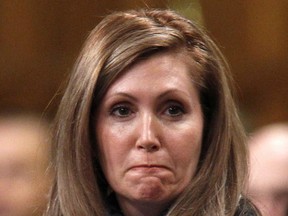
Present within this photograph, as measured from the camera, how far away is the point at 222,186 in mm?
1789

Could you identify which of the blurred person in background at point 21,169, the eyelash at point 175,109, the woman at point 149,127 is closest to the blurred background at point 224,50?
the blurred person in background at point 21,169

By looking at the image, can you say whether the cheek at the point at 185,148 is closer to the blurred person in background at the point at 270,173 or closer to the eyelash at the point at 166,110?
the eyelash at the point at 166,110

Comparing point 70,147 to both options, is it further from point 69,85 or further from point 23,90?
point 23,90

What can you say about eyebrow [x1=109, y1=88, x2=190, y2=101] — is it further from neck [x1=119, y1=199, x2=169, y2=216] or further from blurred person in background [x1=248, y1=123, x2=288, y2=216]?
blurred person in background [x1=248, y1=123, x2=288, y2=216]

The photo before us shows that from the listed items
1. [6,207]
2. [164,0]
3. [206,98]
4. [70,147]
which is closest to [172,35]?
[206,98]

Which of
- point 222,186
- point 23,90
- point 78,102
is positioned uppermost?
point 23,90

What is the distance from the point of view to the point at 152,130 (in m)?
1.70

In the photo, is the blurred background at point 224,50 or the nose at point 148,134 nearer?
the nose at point 148,134

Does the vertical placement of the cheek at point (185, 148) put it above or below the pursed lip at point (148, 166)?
above

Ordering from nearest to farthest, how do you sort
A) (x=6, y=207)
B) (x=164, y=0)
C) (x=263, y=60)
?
(x=6, y=207), (x=164, y=0), (x=263, y=60)

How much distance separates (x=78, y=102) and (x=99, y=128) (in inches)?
2.6

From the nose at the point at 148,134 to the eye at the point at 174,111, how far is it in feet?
0.10

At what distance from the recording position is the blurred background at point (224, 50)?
3.56 meters

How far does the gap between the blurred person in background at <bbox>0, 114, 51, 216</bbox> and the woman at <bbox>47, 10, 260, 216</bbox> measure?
0.39 metres
